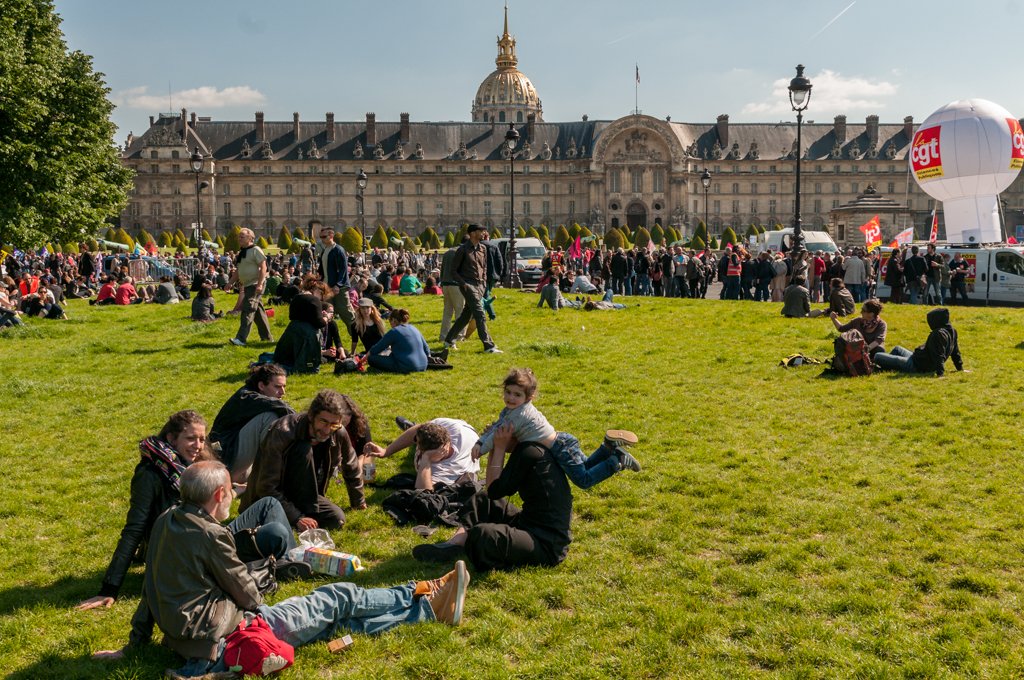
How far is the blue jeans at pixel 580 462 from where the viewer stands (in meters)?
5.05

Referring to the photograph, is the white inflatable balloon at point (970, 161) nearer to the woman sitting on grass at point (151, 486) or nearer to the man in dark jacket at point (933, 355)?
the man in dark jacket at point (933, 355)

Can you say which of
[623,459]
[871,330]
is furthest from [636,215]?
[623,459]

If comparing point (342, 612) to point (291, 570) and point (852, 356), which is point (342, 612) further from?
point (852, 356)

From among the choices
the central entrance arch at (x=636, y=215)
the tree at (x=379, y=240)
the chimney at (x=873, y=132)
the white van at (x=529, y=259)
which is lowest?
the white van at (x=529, y=259)

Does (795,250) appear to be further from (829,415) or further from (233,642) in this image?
(233,642)

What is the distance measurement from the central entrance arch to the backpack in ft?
250

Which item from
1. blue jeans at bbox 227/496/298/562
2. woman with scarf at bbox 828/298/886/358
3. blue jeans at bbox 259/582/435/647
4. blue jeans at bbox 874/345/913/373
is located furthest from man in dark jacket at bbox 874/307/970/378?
blue jeans at bbox 227/496/298/562

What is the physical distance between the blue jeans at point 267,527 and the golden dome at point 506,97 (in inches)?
4687

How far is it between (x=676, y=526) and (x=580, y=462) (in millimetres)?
1011

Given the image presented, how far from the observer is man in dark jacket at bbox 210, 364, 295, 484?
20.1 ft

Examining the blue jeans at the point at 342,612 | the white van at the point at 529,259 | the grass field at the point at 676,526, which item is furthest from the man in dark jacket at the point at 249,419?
the white van at the point at 529,259

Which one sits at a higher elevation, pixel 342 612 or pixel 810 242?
pixel 810 242

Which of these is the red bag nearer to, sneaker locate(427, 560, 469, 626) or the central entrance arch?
sneaker locate(427, 560, 469, 626)

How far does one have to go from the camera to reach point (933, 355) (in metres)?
9.98
